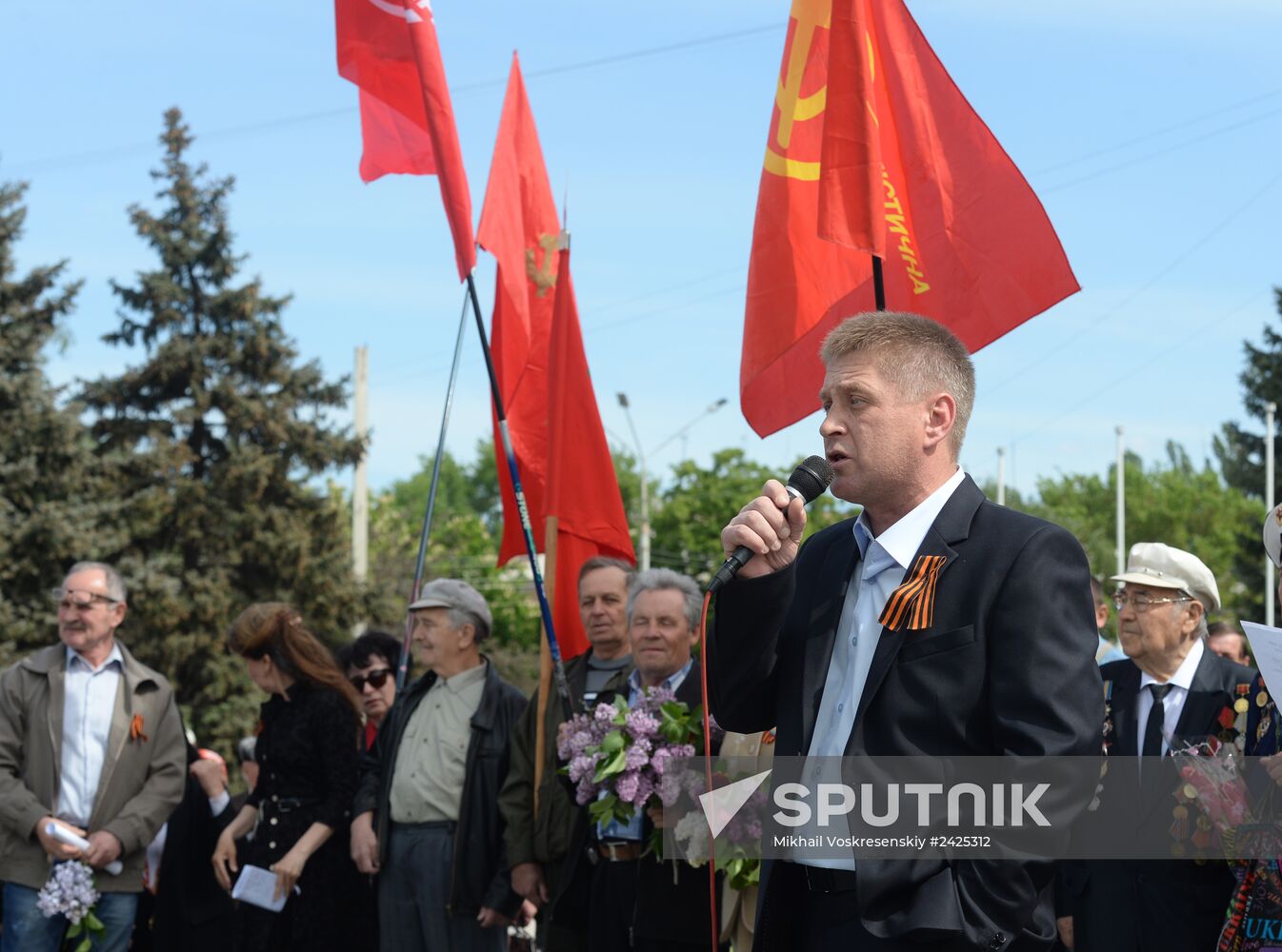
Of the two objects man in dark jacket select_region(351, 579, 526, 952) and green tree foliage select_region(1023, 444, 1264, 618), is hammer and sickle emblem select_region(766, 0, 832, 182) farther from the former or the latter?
green tree foliage select_region(1023, 444, 1264, 618)

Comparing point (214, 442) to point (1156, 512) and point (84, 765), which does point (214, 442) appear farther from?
point (1156, 512)

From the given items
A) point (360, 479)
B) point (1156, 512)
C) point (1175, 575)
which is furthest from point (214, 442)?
point (1156, 512)

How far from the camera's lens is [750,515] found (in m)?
3.26

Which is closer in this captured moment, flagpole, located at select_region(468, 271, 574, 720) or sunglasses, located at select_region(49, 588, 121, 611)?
flagpole, located at select_region(468, 271, 574, 720)

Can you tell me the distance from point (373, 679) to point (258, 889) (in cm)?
165

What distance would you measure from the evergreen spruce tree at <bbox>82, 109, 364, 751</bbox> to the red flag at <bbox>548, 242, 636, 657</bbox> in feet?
74.3

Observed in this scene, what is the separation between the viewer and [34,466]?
2555 centimetres

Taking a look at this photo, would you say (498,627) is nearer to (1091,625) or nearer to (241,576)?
(241,576)

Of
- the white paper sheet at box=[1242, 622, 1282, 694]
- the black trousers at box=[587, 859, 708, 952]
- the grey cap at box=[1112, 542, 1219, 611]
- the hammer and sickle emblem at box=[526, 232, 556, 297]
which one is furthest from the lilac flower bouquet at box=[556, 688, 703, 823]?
the hammer and sickle emblem at box=[526, 232, 556, 297]

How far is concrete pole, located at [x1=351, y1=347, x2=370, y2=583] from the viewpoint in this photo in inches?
1288

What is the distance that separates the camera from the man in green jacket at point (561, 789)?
21.7 ft

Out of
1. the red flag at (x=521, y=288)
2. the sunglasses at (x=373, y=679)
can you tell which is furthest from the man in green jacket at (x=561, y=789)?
the sunglasses at (x=373, y=679)

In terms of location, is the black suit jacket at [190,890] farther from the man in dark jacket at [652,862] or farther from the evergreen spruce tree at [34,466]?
the evergreen spruce tree at [34,466]

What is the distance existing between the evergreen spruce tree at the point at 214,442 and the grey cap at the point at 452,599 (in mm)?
22468
